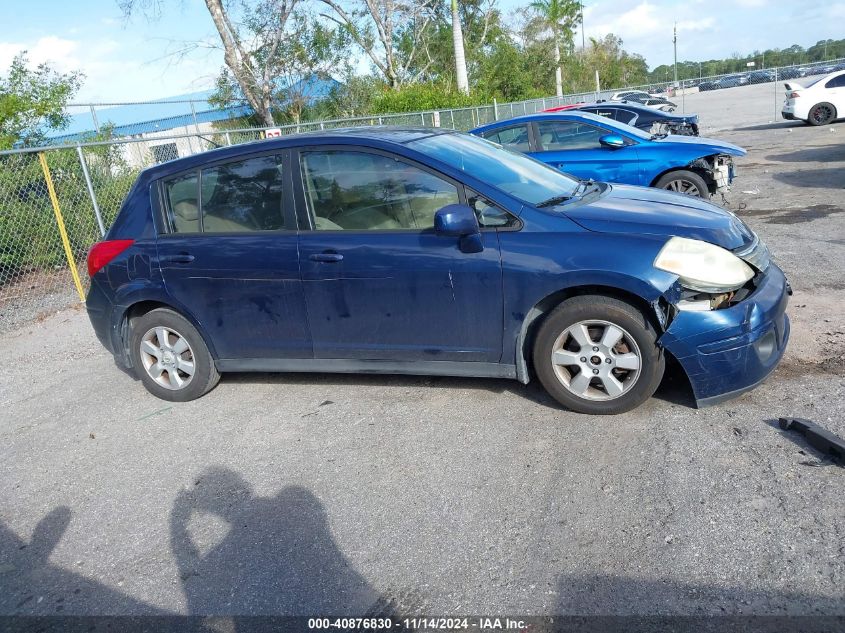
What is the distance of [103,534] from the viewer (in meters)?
3.66

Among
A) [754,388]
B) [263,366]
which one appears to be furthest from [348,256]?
[754,388]

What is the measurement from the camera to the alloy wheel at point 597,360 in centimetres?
403

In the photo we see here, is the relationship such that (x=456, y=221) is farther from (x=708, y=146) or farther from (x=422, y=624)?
(x=708, y=146)

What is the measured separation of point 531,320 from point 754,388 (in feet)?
4.40

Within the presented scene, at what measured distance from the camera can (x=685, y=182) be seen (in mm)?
9352

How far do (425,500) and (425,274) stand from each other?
139cm

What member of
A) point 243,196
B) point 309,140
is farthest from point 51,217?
point 309,140

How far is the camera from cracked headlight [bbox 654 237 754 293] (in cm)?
390

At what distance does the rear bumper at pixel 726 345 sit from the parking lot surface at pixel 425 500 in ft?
0.66

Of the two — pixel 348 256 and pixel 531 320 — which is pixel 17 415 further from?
pixel 531 320

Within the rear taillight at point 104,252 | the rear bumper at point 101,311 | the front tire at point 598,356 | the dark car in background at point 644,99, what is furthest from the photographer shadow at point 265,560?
the dark car in background at point 644,99

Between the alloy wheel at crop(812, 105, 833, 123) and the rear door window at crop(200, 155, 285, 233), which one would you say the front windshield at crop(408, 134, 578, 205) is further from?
the alloy wheel at crop(812, 105, 833, 123)

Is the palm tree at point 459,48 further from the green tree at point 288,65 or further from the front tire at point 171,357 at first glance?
the front tire at point 171,357

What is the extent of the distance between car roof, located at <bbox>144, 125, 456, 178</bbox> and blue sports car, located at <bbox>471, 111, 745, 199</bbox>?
4887mm
